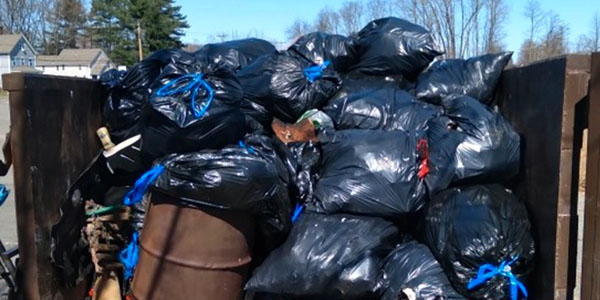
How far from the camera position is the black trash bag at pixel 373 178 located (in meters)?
2.71

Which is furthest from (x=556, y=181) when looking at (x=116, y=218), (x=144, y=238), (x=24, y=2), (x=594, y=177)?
(x=24, y=2)

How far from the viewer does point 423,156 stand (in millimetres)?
2832

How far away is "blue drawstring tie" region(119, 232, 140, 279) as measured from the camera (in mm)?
2830

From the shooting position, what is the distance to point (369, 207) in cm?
271

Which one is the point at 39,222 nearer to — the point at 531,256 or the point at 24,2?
the point at 531,256

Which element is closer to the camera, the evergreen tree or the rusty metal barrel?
the rusty metal barrel

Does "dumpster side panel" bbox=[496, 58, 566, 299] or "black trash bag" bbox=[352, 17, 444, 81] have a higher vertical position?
"black trash bag" bbox=[352, 17, 444, 81]

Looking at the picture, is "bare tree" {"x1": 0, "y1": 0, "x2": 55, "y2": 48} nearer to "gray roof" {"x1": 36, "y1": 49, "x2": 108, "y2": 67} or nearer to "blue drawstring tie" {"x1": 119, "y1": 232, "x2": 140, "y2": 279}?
"gray roof" {"x1": 36, "y1": 49, "x2": 108, "y2": 67}

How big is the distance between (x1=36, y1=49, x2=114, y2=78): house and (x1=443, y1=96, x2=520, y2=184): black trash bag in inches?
2427

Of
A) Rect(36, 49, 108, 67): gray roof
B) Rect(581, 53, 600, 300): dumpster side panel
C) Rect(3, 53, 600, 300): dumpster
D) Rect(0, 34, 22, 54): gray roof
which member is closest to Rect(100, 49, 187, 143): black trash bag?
Rect(3, 53, 600, 300): dumpster

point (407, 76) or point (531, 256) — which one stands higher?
point (407, 76)

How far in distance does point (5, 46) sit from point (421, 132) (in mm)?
62274

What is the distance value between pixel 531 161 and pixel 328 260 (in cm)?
104

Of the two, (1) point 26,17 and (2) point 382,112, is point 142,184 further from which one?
(1) point 26,17
